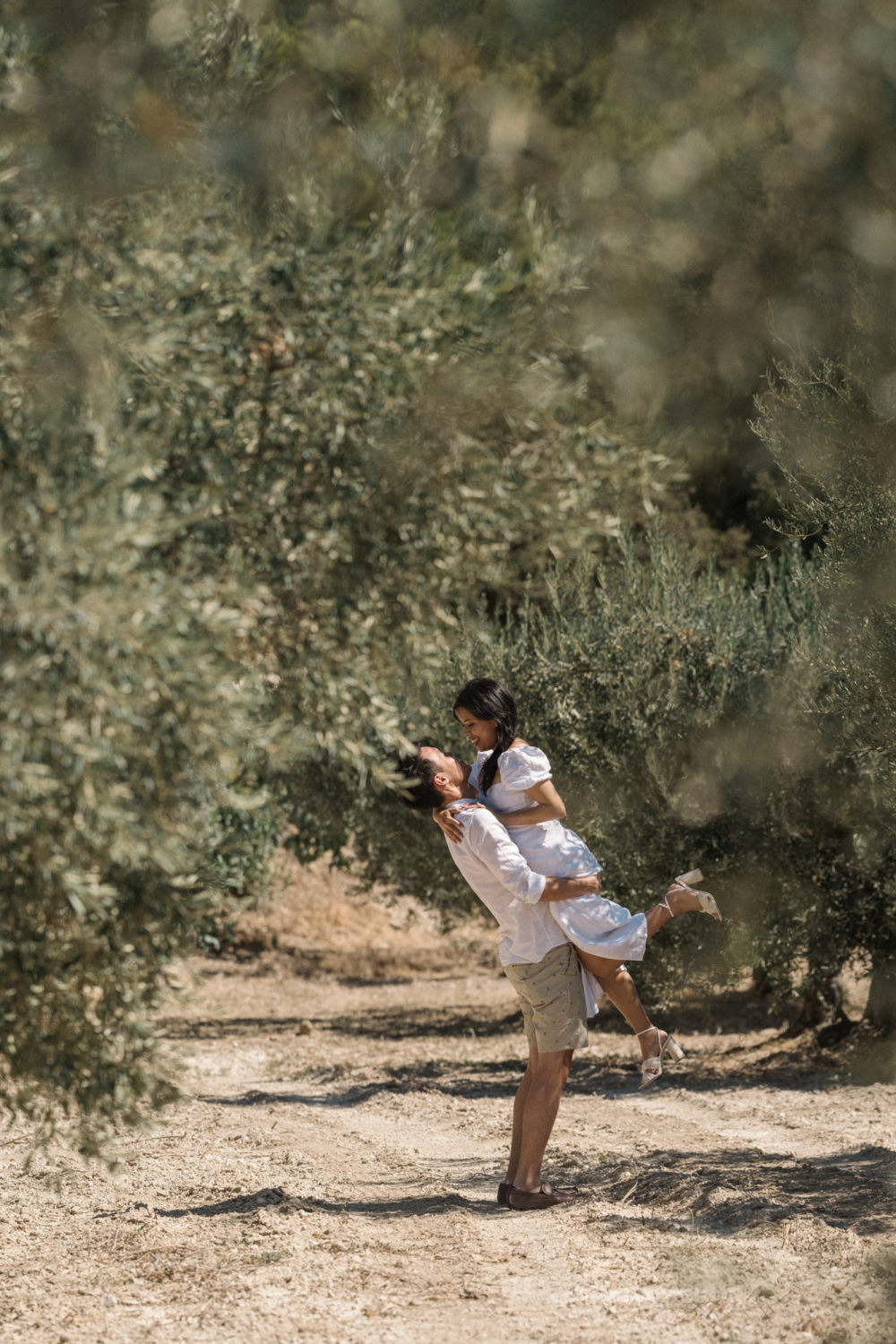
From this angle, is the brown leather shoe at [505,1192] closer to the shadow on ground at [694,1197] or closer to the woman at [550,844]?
the shadow on ground at [694,1197]

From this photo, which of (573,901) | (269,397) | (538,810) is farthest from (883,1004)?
(269,397)

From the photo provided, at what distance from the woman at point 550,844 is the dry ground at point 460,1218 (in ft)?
2.61

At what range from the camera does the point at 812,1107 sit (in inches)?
322

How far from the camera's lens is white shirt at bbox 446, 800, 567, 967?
198 inches

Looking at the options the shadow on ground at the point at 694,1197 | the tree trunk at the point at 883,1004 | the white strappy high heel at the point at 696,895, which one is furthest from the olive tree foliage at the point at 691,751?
the white strappy high heel at the point at 696,895

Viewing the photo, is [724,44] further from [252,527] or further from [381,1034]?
→ [381,1034]

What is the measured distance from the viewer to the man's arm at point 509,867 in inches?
198

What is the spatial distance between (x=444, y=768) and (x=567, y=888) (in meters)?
0.67

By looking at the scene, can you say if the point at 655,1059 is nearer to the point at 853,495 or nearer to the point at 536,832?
the point at 536,832

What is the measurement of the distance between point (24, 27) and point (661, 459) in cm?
217

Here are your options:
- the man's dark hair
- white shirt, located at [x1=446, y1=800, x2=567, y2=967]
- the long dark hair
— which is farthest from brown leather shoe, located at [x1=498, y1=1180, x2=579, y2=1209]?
the long dark hair

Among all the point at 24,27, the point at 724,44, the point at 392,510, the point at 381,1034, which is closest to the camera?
the point at 724,44

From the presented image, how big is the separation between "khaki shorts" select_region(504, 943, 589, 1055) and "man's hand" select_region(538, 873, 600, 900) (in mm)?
285

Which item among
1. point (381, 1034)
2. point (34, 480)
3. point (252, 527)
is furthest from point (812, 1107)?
point (34, 480)
